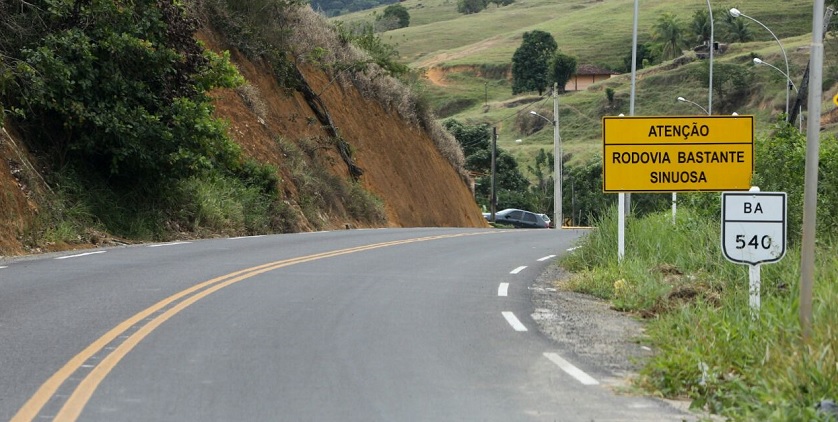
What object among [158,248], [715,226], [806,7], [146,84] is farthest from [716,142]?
[806,7]

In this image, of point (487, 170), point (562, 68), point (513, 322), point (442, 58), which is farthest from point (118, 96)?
point (442, 58)

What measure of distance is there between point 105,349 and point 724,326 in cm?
540

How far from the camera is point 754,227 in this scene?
38.2ft

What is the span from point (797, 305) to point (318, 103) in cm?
3526

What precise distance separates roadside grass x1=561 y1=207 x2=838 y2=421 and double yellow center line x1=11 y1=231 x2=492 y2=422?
4148 mm

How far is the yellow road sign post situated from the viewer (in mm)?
17656

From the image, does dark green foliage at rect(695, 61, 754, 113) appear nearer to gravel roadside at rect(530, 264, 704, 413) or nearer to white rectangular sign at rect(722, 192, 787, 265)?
gravel roadside at rect(530, 264, 704, 413)

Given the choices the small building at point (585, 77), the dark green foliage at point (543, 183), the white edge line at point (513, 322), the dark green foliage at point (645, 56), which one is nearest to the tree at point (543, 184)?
the dark green foliage at point (543, 183)

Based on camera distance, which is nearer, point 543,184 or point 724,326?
point 724,326

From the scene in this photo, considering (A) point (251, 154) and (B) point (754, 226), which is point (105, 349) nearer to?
(B) point (754, 226)

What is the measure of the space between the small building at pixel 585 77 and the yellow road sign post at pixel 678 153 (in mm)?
119355

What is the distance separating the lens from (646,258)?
1811cm

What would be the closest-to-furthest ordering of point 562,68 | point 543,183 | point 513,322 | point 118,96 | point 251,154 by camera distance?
1. point 513,322
2. point 118,96
3. point 251,154
4. point 543,183
5. point 562,68

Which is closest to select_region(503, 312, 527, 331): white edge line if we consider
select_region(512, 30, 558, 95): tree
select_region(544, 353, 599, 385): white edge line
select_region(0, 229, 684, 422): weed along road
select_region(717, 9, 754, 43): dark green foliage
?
select_region(0, 229, 684, 422): weed along road
